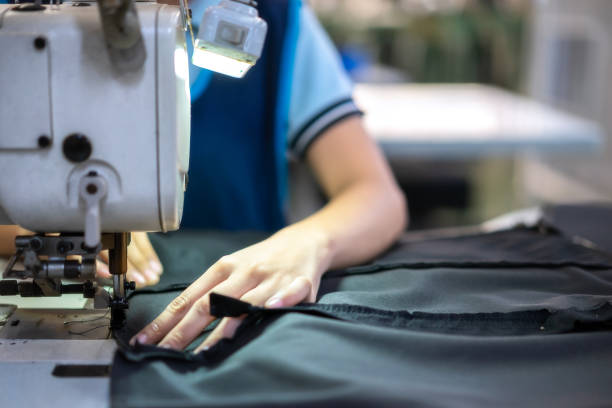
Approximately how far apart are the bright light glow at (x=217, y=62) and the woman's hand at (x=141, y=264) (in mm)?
227

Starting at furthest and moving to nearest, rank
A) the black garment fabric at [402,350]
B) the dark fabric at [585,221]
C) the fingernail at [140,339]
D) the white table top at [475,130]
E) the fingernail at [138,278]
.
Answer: the white table top at [475,130]
the dark fabric at [585,221]
the fingernail at [138,278]
the fingernail at [140,339]
the black garment fabric at [402,350]

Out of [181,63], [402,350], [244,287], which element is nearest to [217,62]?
[181,63]

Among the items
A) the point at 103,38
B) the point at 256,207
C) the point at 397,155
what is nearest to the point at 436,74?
the point at 397,155

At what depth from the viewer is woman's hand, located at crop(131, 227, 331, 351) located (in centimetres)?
71

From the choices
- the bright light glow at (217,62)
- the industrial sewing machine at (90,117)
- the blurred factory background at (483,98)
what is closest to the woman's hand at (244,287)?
the industrial sewing machine at (90,117)

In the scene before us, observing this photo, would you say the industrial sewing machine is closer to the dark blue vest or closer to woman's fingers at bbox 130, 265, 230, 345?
woman's fingers at bbox 130, 265, 230, 345

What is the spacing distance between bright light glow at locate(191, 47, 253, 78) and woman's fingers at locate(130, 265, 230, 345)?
0.24 meters

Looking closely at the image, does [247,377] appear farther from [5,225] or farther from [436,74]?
[436,74]

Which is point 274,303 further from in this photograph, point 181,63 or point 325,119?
point 325,119

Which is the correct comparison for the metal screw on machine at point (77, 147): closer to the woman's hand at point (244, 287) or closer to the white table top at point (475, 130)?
the woman's hand at point (244, 287)

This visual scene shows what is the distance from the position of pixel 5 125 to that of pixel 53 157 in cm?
6

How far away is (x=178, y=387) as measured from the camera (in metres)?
0.60

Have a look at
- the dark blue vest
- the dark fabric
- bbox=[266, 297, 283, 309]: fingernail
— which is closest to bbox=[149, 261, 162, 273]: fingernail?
bbox=[266, 297, 283, 309]: fingernail

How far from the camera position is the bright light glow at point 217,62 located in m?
0.72
